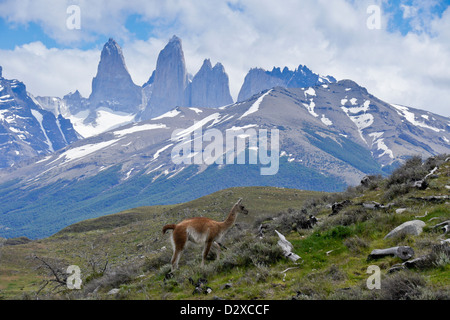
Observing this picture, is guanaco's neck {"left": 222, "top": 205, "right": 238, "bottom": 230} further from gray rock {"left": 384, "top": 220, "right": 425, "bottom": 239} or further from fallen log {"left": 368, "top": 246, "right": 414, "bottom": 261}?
gray rock {"left": 384, "top": 220, "right": 425, "bottom": 239}

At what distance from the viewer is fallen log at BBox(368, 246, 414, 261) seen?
9.95 m

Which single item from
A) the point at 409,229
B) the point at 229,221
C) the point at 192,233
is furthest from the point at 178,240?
the point at 409,229

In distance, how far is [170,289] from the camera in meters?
12.0

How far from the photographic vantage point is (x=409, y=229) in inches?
465

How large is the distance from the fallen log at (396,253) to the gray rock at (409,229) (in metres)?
1.57

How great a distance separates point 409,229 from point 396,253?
208cm

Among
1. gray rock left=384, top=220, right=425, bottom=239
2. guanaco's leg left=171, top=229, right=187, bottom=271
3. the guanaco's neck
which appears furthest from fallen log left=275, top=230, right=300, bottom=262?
guanaco's leg left=171, top=229, right=187, bottom=271

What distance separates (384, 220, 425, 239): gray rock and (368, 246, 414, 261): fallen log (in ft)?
5.15

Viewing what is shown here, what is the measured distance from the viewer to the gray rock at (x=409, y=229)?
1165 cm

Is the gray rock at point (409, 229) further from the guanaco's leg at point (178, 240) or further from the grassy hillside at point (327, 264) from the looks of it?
the guanaco's leg at point (178, 240)

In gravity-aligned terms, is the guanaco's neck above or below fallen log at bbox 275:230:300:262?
above
